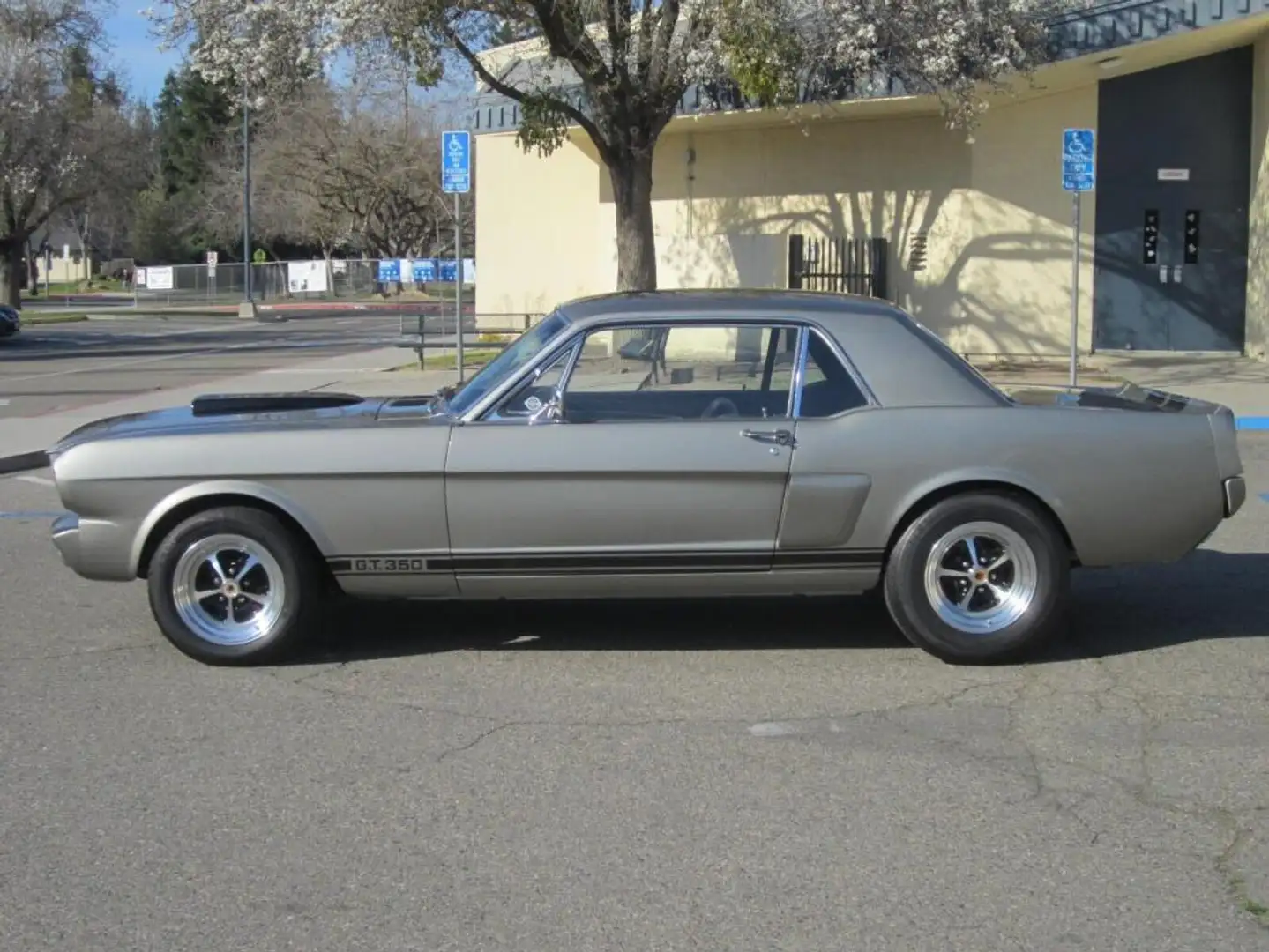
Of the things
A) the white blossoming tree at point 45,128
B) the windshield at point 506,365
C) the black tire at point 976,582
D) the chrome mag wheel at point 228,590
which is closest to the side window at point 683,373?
the windshield at point 506,365

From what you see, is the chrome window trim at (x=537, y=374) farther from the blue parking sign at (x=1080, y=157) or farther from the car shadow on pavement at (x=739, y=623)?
the blue parking sign at (x=1080, y=157)

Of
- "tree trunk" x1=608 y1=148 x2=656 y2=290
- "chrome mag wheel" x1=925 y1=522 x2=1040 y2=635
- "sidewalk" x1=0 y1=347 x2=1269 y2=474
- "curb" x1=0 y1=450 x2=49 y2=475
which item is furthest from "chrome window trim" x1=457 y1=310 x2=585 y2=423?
"tree trunk" x1=608 y1=148 x2=656 y2=290

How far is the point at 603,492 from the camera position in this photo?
6.65m

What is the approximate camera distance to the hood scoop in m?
7.41

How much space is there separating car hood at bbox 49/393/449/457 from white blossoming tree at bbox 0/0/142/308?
4094 cm

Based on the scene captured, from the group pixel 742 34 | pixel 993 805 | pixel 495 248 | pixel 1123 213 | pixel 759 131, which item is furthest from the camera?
pixel 495 248

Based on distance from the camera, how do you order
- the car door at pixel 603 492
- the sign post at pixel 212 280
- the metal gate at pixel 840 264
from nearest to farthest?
the car door at pixel 603 492, the metal gate at pixel 840 264, the sign post at pixel 212 280

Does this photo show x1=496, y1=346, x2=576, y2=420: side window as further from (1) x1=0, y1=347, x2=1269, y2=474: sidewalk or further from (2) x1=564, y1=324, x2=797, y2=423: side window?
(1) x1=0, y1=347, x2=1269, y2=474: sidewalk

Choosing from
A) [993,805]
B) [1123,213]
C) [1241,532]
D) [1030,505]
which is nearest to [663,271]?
[1123,213]

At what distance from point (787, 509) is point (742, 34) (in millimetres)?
11756

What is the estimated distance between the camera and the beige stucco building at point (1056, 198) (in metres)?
23.2

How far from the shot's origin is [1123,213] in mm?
Answer: 23641

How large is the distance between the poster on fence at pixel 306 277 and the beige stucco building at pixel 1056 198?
4389cm

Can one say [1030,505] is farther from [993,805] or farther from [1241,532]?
[1241,532]
